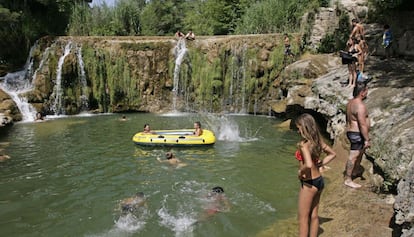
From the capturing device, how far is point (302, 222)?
453cm

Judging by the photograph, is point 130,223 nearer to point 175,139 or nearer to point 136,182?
point 136,182

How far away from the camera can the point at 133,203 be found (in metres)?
7.75

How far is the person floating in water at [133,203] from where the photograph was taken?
732 centimetres

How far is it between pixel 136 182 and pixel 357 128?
5596mm

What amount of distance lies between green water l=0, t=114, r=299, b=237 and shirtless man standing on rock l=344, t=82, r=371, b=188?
1590mm

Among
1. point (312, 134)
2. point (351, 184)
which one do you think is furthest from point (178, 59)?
point (312, 134)

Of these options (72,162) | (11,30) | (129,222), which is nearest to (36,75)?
(11,30)

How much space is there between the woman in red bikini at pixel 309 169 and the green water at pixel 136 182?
215 cm

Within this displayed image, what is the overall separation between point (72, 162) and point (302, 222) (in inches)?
337

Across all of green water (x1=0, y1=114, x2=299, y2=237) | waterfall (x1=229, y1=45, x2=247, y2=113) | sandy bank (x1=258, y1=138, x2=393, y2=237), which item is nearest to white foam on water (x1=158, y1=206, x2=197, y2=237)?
green water (x1=0, y1=114, x2=299, y2=237)

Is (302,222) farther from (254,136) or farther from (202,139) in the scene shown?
(254,136)

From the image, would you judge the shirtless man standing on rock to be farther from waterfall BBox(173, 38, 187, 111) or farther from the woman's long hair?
waterfall BBox(173, 38, 187, 111)

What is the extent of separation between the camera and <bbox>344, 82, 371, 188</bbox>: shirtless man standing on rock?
6.04 m

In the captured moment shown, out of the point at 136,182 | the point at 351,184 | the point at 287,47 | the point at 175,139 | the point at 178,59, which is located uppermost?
the point at 287,47
